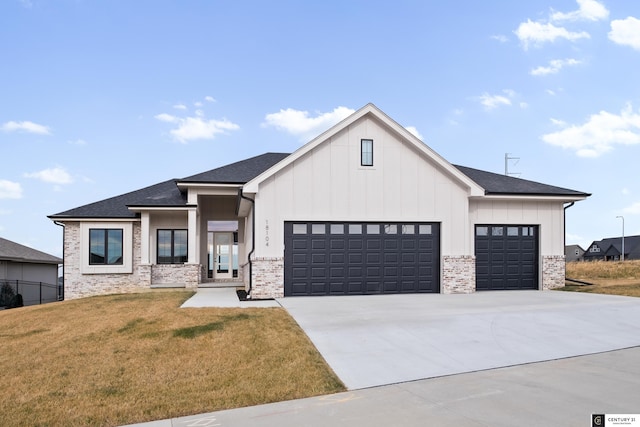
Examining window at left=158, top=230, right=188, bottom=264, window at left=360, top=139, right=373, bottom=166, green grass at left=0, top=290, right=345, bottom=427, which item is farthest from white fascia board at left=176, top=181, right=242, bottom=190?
green grass at left=0, top=290, right=345, bottom=427

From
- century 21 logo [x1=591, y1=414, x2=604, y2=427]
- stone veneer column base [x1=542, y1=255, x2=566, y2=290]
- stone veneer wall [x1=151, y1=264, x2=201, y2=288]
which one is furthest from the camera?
stone veneer wall [x1=151, y1=264, x2=201, y2=288]

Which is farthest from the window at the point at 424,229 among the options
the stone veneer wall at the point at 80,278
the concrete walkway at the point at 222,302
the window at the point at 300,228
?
the stone veneer wall at the point at 80,278

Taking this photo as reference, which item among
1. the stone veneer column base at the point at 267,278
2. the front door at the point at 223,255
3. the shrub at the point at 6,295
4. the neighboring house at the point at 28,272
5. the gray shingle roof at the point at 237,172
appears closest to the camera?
the stone veneer column base at the point at 267,278

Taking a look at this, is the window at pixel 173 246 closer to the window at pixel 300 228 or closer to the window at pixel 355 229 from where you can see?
the window at pixel 300 228

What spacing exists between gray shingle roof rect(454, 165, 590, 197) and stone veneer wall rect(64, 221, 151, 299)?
15629 mm

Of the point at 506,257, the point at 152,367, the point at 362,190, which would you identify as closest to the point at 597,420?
the point at 152,367

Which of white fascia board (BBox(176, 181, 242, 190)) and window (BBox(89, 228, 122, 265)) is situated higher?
white fascia board (BBox(176, 181, 242, 190))

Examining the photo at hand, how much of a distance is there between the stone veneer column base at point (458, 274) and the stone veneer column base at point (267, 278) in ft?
19.5

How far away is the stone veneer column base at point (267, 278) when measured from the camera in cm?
1540

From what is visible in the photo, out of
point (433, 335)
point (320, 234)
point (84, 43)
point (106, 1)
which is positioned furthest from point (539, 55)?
point (84, 43)

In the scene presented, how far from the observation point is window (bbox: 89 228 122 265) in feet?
70.0

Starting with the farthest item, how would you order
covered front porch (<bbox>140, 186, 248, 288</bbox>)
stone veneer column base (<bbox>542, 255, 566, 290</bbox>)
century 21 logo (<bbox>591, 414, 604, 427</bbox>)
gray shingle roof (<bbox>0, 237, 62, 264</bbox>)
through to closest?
gray shingle roof (<bbox>0, 237, 62, 264</bbox>), covered front porch (<bbox>140, 186, 248, 288</bbox>), stone veneer column base (<bbox>542, 255, 566, 290</bbox>), century 21 logo (<bbox>591, 414, 604, 427</bbox>)

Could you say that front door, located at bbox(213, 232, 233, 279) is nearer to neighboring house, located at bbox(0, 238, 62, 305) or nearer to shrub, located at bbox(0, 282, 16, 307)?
shrub, located at bbox(0, 282, 16, 307)

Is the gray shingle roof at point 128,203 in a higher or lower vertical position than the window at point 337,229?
higher
